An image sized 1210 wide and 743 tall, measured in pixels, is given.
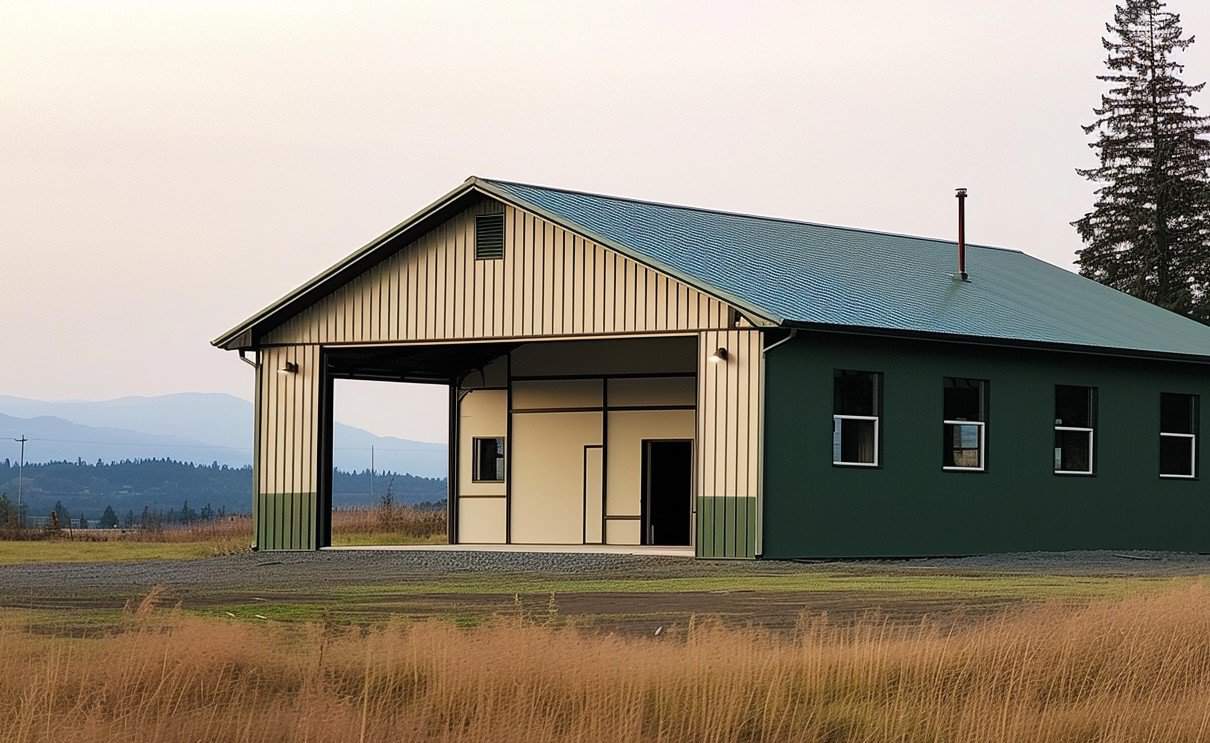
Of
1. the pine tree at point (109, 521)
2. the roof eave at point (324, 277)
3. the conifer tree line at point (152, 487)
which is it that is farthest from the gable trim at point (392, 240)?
the conifer tree line at point (152, 487)

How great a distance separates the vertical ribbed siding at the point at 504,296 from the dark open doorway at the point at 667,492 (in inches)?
199

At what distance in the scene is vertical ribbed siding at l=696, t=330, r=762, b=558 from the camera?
1141 inches

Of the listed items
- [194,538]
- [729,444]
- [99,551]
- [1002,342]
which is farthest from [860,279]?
[194,538]

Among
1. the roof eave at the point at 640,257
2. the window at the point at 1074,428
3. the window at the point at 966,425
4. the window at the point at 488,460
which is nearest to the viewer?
the roof eave at the point at 640,257

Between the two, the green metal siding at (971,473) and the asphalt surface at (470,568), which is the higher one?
the green metal siding at (971,473)

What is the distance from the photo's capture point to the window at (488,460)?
38125mm

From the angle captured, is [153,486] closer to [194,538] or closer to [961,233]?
[194,538]

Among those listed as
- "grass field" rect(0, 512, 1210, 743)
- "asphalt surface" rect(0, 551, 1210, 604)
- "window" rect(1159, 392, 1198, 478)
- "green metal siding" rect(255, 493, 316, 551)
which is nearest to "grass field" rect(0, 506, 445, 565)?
"green metal siding" rect(255, 493, 316, 551)

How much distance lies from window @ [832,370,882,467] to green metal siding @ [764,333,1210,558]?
15cm

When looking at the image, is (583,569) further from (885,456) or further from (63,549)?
(63,549)

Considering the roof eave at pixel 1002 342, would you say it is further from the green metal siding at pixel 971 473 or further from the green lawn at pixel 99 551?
the green lawn at pixel 99 551

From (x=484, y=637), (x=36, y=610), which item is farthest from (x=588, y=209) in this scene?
(x=484, y=637)

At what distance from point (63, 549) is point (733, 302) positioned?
15.5 m

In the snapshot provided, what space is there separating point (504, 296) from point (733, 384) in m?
4.58
